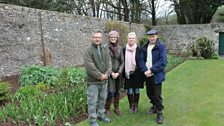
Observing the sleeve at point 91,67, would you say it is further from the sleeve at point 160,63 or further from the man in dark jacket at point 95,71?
the sleeve at point 160,63

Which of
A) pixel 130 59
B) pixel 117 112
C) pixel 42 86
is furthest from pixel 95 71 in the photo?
pixel 42 86

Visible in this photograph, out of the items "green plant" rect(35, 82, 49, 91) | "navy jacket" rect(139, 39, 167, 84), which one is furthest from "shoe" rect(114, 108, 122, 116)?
"green plant" rect(35, 82, 49, 91)

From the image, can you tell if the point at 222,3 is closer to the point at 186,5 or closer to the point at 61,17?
the point at 186,5

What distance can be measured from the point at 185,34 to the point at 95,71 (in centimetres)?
1629

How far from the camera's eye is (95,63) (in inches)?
171

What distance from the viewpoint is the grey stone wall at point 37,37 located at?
788 centimetres

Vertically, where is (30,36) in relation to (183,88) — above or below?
above

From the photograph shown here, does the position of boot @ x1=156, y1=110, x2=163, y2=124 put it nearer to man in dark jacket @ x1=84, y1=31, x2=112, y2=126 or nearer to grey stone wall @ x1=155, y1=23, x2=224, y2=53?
man in dark jacket @ x1=84, y1=31, x2=112, y2=126

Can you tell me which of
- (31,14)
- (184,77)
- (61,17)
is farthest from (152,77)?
(61,17)

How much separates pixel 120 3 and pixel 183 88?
62.2 ft

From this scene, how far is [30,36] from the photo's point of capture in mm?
8688

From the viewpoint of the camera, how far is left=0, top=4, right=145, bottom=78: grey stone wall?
7879 mm

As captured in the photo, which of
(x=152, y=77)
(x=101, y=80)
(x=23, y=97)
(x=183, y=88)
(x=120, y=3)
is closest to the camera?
(x=101, y=80)

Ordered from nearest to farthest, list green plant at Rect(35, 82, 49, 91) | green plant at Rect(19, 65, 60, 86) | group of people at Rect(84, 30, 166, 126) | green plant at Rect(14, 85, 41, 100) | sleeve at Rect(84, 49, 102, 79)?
1. sleeve at Rect(84, 49, 102, 79)
2. group of people at Rect(84, 30, 166, 126)
3. green plant at Rect(14, 85, 41, 100)
4. green plant at Rect(35, 82, 49, 91)
5. green plant at Rect(19, 65, 60, 86)
